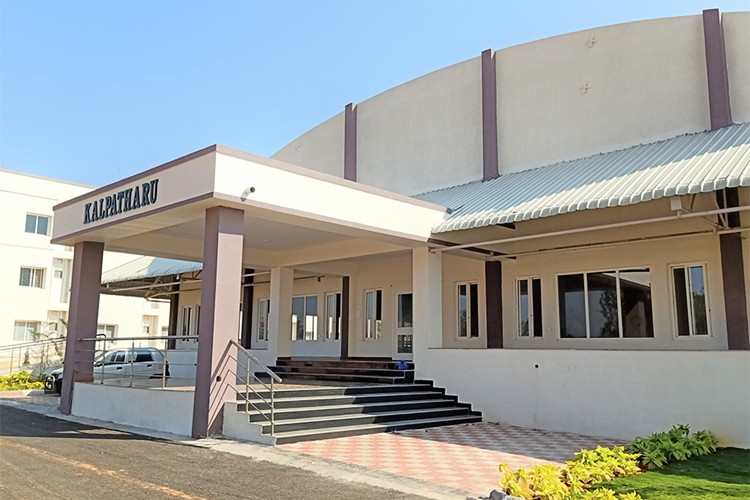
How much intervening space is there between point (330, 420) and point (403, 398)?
2.64m

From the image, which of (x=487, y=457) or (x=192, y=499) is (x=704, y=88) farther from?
(x=192, y=499)

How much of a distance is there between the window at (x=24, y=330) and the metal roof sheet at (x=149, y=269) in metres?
11.7

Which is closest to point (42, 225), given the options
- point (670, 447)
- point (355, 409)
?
point (355, 409)

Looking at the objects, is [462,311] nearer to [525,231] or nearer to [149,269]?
[525,231]

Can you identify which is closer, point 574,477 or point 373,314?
point 574,477

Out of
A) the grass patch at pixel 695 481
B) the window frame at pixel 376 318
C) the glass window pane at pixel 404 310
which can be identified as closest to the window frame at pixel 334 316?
the window frame at pixel 376 318

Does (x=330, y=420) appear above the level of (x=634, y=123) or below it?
below

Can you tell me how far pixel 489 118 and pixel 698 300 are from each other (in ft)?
24.4

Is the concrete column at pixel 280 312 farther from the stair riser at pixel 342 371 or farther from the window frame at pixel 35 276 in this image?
the window frame at pixel 35 276

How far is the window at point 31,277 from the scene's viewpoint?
1335 inches

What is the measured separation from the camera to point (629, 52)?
50.3ft

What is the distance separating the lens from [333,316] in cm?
2034

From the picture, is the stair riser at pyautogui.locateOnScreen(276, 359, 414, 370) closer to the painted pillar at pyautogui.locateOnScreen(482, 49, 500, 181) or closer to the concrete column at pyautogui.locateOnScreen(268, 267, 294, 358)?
the concrete column at pyautogui.locateOnScreen(268, 267, 294, 358)

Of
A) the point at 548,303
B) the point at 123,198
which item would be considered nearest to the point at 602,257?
the point at 548,303
